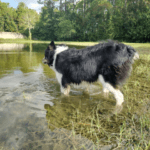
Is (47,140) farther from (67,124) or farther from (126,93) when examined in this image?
(126,93)

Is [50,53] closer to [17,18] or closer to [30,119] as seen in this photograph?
[30,119]

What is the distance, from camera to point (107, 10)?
101 feet

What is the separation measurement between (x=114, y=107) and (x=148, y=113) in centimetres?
66

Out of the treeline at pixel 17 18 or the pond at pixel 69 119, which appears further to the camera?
the treeline at pixel 17 18

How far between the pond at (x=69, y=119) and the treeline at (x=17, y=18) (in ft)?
130

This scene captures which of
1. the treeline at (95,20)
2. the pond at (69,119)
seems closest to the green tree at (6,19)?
the treeline at (95,20)

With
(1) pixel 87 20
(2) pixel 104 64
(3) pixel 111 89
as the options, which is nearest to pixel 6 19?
(1) pixel 87 20

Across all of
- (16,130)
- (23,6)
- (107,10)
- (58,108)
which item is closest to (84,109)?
(58,108)

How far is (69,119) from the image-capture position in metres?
2.57

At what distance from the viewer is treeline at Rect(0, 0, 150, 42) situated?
22.2 m

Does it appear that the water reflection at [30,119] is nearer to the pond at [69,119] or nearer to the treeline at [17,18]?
the pond at [69,119]

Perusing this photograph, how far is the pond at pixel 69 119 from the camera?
195 cm

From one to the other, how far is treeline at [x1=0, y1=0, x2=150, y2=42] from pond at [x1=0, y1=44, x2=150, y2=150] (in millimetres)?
20842

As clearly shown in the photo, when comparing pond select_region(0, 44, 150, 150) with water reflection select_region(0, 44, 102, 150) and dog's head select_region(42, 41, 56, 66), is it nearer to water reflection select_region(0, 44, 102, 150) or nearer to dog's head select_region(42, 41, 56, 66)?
water reflection select_region(0, 44, 102, 150)
